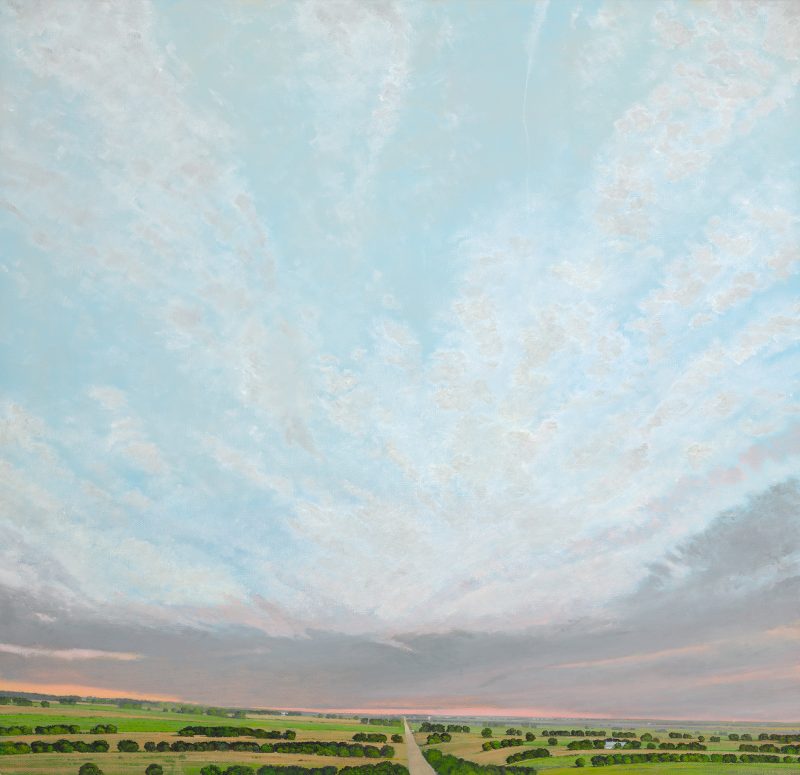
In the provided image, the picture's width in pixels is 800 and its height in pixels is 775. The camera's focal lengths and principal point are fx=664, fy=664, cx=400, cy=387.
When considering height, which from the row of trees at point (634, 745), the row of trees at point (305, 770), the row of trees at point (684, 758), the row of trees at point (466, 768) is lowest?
the row of trees at point (305, 770)

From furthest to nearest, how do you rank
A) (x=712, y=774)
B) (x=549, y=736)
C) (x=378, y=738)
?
1. (x=549, y=736)
2. (x=378, y=738)
3. (x=712, y=774)

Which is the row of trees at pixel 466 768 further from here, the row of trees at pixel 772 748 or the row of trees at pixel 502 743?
the row of trees at pixel 772 748

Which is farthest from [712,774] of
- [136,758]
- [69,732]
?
[69,732]

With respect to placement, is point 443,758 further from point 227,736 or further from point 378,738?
point 227,736

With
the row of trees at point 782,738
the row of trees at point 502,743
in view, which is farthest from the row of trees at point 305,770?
the row of trees at point 782,738

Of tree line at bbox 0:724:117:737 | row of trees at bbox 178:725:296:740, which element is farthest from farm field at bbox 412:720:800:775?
tree line at bbox 0:724:117:737

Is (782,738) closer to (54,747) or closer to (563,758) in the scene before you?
(563,758)
